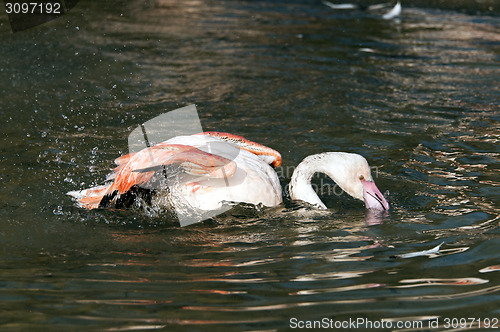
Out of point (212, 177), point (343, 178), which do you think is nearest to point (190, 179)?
point (212, 177)

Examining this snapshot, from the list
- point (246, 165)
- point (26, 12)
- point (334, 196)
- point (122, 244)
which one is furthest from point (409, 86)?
point (26, 12)

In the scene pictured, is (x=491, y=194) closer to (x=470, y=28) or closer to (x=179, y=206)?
(x=179, y=206)

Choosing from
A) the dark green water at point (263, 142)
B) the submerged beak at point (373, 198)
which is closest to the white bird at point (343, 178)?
the submerged beak at point (373, 198)

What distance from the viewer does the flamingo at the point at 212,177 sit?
518cm

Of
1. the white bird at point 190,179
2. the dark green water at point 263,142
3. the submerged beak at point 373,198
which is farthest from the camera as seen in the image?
the submerged beak at point 373,198

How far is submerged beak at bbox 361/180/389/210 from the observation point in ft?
18.5

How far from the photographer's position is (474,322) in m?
3.73

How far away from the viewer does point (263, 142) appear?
764cm

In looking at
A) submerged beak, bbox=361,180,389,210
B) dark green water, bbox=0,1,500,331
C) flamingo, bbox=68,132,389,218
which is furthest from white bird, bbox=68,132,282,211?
submerged beak, bbox=361,180,389,210

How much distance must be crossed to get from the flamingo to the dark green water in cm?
18

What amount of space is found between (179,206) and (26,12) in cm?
951

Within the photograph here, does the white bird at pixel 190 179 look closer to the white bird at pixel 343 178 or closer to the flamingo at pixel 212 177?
the flamingo at pixel 212 177

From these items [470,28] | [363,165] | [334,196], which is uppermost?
[470,28]

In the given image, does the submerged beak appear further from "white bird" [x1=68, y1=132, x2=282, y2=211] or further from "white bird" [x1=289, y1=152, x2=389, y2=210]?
"white bird" [x1=68, y1=132, x2=282, y2=211]
